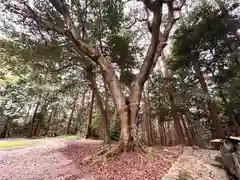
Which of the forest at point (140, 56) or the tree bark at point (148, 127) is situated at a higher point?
the forest at point (140, 56)

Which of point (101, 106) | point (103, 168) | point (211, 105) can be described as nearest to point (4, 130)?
point (101, 106)

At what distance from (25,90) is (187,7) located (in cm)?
1182

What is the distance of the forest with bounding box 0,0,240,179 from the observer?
578cm

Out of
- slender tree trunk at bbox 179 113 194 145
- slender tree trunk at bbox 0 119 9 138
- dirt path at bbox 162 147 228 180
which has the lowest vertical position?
dirt path at bbox 162 147 228 180

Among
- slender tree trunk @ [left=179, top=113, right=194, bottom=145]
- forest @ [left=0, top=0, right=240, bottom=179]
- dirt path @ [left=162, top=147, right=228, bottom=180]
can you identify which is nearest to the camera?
dirt path @ [left=162, top=147, right=228, bottom=180]

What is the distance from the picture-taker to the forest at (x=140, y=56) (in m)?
5.78

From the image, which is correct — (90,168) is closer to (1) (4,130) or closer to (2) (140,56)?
(2) (140,56)

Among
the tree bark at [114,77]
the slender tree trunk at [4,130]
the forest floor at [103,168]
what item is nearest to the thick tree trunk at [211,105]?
the forest floor at [103,168]

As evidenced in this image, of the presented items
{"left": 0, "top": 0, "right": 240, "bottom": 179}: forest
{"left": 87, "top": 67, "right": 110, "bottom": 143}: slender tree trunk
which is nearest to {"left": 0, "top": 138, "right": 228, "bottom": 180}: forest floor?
{"left": 0, "top": 0, "right": 240, "bottom": 179}: forest

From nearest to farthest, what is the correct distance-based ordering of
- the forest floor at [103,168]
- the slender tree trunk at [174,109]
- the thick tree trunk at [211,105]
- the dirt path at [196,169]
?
the dirt path at [196,169], the forest floor at [103,168], the thick tree trunk at [211,105], the slender tree trunk at [174,109]

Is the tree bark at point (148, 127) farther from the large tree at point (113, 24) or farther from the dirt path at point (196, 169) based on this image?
the dirt path at point (196, 169)

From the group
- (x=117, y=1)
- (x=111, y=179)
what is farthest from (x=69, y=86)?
(x=111, y=179)

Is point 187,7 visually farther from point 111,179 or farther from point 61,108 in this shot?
point 61,108

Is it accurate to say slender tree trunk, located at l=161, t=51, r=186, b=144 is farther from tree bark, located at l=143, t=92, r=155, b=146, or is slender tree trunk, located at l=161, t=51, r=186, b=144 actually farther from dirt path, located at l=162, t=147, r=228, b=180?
dirt path, located at l=162, t=147, r=228, b=180
